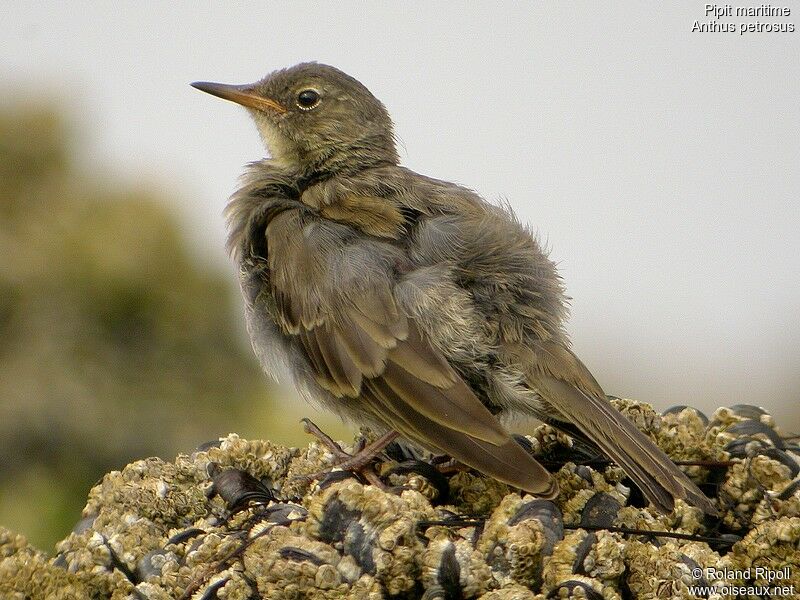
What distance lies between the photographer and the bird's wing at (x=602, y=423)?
3486 mm

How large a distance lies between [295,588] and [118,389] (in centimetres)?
446

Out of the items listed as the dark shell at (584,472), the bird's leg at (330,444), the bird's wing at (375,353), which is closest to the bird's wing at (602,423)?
the dark shell at (584,472)

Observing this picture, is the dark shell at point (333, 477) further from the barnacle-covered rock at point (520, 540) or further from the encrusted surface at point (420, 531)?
the barnacle-covered rock at point (520, 540)

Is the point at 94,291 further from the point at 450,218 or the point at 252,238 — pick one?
the point at 450,218

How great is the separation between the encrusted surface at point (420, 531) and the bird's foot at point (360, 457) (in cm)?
6

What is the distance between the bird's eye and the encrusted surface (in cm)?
231

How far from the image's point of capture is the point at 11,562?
3.35m

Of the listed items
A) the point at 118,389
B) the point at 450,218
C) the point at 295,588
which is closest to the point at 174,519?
the point at 295,588

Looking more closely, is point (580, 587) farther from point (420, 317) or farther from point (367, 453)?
point (420, 317)

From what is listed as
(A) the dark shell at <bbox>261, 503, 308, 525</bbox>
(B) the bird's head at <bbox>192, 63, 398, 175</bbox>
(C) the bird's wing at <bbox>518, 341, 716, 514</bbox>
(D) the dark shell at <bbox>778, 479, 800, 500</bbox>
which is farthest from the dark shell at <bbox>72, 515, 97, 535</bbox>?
(D) the dark shell at <bbox>778, 479, 800, 500</bbox>

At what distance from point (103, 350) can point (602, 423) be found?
4.47m

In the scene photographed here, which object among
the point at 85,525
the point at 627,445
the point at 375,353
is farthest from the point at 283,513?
the point at 627,445

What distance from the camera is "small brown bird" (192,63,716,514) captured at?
3949 mm

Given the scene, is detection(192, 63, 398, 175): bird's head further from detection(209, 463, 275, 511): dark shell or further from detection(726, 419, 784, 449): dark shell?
detection(726, 419, 784, 449): dark shell
